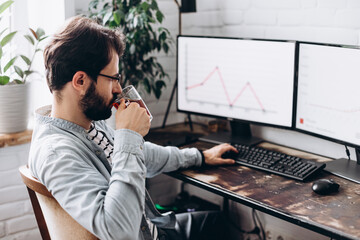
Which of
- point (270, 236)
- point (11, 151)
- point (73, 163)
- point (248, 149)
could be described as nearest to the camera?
point (73, 163)

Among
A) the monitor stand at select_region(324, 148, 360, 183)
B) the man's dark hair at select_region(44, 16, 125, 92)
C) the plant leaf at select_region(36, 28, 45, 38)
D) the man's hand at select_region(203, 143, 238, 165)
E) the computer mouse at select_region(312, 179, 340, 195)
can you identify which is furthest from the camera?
the plant leaf at select_region(36, 28, 45, 38)

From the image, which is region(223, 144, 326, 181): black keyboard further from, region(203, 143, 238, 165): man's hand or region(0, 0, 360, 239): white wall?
region(0, 0, 360, 239): white wall

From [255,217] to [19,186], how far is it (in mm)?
1194

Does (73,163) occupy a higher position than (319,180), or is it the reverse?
(73,163)

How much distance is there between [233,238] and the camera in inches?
94.5

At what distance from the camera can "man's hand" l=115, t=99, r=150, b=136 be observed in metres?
1.28

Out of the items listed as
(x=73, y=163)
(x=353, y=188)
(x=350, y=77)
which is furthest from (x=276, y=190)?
(x=73, y=163)

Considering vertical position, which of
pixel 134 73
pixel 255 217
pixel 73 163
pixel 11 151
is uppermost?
pixel 134 73

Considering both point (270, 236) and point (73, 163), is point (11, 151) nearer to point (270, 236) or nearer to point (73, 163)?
point (73, 163)

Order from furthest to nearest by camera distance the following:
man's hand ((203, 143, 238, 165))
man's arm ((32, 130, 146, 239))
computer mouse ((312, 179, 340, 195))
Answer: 1. man's hand ((203, 143, 238, 165))
2. computer mouse ((312, 179, 340, 195))
3. man's arm ((32, 130, 146, 239))

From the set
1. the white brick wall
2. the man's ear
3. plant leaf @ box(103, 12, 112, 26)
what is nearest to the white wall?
the white brick wall

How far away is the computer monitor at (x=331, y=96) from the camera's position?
5.02ft

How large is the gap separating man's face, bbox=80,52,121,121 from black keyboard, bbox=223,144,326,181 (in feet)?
2.07

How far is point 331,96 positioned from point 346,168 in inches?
10.9
